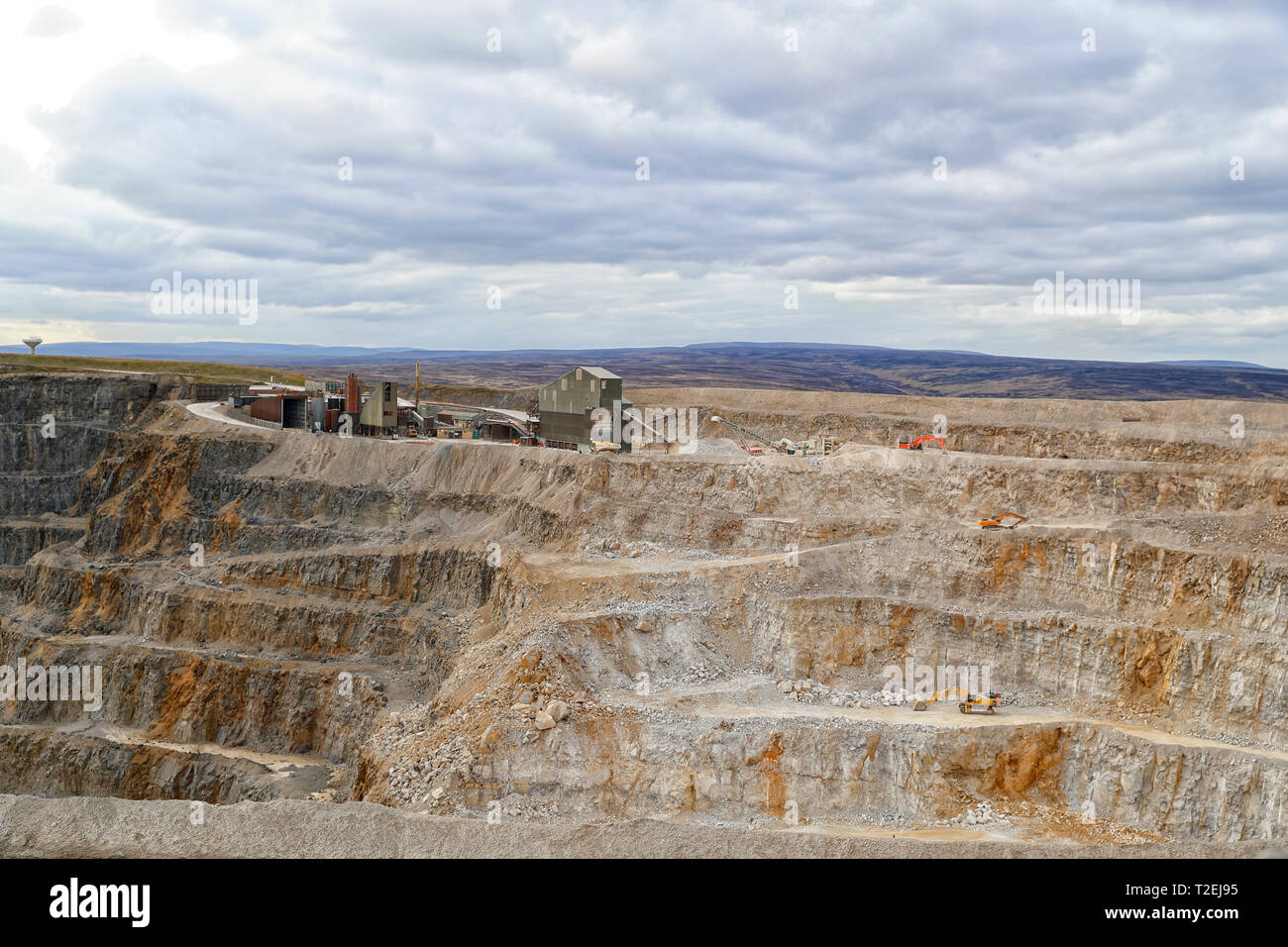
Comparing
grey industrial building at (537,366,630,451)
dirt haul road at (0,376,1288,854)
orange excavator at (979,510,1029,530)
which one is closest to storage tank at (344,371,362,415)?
dirt haul road at (0,376,1288,854)

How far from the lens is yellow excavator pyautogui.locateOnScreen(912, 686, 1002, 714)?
29641 mm

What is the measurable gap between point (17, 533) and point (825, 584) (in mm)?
57123

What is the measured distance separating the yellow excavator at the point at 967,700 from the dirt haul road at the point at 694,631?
16.9 inches

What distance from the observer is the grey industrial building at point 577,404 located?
56531 millimetres

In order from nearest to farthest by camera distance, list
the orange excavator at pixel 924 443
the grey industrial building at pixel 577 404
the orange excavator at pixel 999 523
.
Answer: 1. the orange excavator at pixel 999 523
2. the orange excavator at pixel 924 443
3. the grey industrial building at pixel 577 404

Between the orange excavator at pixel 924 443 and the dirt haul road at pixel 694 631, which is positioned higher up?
the orange excavator at pixel 924 443

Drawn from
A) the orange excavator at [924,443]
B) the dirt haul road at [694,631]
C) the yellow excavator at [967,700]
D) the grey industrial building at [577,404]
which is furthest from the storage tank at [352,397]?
the yellow excavator at [967,700]

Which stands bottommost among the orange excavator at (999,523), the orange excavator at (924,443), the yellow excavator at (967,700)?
the yellow excavator at (967,700)

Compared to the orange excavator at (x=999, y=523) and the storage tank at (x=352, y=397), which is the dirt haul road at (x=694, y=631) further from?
the storage tank at (x=352, y=397)

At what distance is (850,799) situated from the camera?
26.8 m

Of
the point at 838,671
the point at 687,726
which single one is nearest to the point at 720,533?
the point at 838,671

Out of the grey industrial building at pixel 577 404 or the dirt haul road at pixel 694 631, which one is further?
the grey industrial building at pixel 577 404
